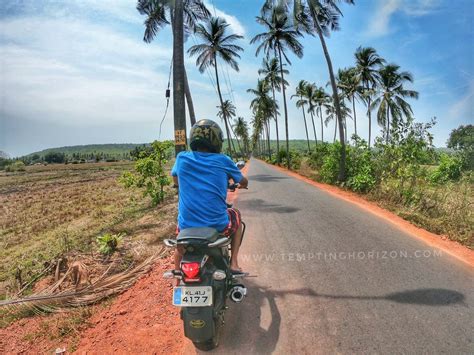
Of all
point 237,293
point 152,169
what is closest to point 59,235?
point 152,169

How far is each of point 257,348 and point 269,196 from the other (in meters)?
8.50

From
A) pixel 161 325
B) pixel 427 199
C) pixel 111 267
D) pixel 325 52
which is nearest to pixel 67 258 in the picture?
pixel 111 267

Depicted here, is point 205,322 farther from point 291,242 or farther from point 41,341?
point 291,242

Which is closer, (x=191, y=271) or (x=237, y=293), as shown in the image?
(x=191, y=271)

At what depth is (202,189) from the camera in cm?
290

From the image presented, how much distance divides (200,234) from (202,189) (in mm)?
468

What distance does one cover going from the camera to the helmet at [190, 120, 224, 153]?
10.1ft

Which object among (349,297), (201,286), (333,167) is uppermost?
(201,286)

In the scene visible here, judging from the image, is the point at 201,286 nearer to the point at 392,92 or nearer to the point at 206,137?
the point at 206,137

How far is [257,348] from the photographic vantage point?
2.82 metres

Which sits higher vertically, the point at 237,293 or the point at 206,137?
the point at 206,137

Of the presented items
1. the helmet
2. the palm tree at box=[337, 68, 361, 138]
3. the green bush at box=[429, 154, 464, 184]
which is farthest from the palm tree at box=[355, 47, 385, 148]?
the helmet

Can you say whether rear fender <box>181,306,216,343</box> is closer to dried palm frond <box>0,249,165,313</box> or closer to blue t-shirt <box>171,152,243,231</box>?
blue t-shirt <box>171,152,243,231</box>

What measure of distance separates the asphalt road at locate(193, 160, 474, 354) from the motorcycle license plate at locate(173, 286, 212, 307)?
70 centimetres
